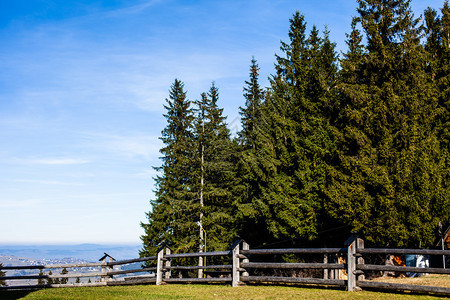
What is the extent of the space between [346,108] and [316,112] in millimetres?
4757

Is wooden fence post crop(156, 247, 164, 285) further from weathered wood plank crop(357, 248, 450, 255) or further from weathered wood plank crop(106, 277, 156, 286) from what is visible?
weathered wood plank crop(357, 248, 450, 255)

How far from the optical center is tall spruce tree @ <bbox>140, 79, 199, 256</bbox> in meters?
39.4

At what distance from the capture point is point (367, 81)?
20609 millimetres

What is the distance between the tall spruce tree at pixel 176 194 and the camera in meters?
39.4

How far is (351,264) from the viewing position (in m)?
10.9

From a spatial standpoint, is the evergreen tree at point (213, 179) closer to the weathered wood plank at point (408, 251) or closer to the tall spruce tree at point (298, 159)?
the tall spruce tree at point (298, 159)

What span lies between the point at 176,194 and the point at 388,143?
83.6 ft

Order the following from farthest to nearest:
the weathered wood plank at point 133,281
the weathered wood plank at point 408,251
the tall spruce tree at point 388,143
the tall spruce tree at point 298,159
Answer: the tall spruce tree at point 298,159, the tall spruce tree at point 388,143, the weathered wood plank at point 133,281, the weathered wood plank at point 408,251

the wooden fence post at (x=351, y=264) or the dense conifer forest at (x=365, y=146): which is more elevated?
the dense conifer forest at (x=365, y=146)

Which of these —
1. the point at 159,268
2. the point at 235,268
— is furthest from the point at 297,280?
the point at 159,268

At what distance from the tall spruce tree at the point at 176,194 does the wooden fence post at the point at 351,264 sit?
92.4 ft

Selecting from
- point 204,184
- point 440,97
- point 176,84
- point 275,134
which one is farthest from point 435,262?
point 176,84

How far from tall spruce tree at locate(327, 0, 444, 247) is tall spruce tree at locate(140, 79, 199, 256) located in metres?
21.9

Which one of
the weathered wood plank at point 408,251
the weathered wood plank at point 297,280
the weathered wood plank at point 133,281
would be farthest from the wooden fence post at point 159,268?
the weathered wood plank at point 408,251
